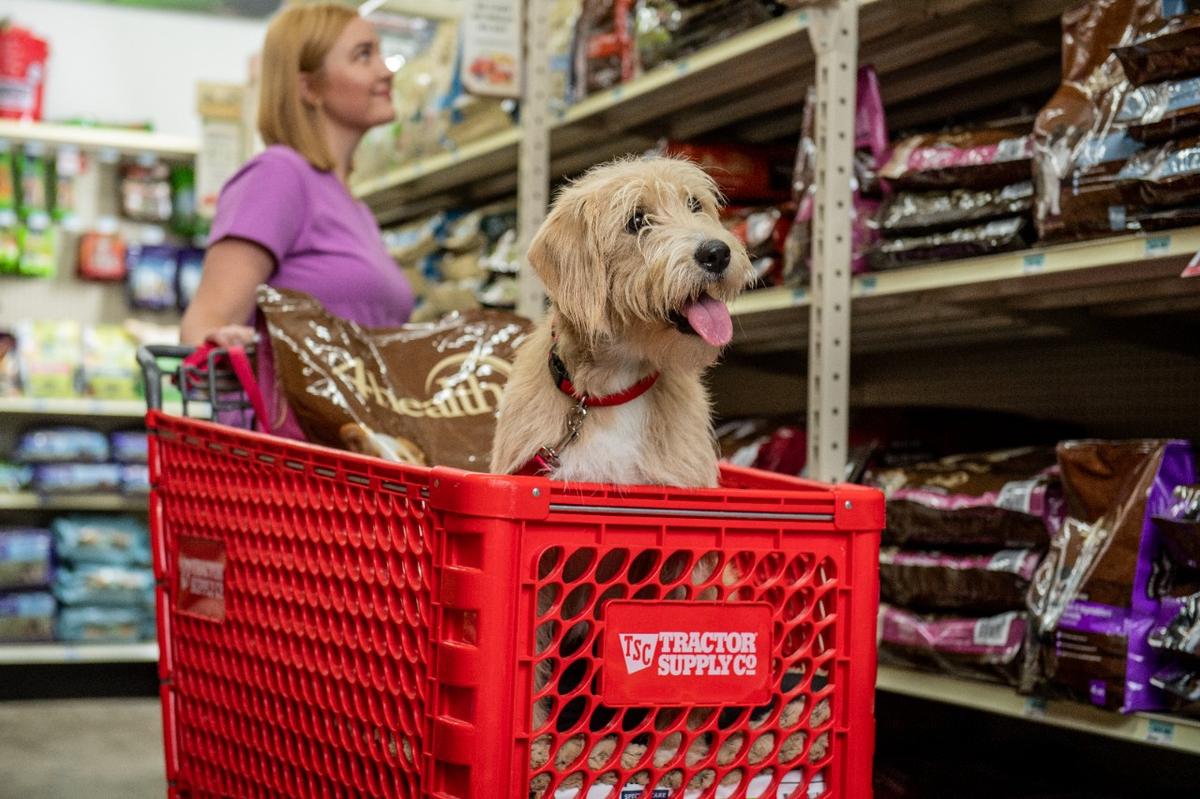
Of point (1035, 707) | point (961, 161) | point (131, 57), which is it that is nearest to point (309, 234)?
point (961, 161)

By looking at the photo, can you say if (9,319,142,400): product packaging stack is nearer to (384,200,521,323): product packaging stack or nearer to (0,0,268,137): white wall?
(384,200,521,323): product packaging stack

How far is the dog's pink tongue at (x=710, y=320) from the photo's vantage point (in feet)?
4.54

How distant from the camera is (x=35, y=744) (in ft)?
12.1

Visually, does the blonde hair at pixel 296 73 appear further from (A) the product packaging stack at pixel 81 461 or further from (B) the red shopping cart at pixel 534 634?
(A) the product packaging stack at pixel 81 461

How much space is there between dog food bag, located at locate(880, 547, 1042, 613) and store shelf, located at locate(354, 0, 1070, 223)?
0.90 m

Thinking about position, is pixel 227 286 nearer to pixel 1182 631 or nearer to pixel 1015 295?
pixel 1015 295

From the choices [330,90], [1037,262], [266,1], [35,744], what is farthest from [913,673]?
[266,1]

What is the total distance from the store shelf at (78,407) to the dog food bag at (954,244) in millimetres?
2833

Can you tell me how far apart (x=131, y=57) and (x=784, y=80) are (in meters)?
4.39

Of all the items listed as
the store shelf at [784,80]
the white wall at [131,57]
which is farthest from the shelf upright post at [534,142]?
the white wall at [131,57]

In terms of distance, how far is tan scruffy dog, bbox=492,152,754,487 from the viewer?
1.42 metres

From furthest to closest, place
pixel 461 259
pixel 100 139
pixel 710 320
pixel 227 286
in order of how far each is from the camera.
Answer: pixel 100 139
pixel 461 259
pixel 227 286
pixel 710 320

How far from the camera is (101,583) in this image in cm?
446

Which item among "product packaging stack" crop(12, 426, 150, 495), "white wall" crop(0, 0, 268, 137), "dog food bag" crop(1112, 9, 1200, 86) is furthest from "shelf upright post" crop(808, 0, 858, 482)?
"white wall" crop(0, 0, 268, 137)
